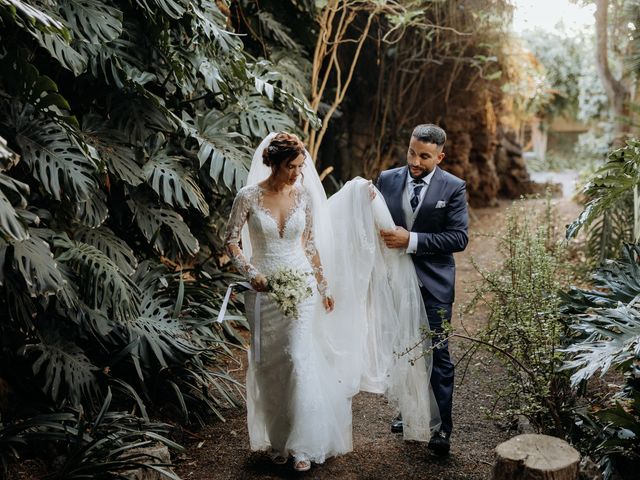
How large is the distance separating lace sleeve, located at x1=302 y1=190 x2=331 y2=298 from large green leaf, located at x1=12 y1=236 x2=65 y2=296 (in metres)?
1.34

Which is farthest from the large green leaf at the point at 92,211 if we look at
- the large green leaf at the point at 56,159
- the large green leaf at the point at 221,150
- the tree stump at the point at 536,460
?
the tree stump at the point at 536,460

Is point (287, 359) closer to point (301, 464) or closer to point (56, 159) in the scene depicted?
point (301, 464)

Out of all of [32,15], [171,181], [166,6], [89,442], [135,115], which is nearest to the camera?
[32,15]

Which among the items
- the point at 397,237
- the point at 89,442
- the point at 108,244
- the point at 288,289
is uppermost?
the point at 397,237

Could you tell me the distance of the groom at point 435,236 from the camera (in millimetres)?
3801

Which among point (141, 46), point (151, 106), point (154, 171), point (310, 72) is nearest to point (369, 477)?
point (154, 171)

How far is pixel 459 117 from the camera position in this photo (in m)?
11.3

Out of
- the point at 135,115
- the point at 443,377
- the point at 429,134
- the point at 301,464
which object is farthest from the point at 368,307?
the point at 135,115

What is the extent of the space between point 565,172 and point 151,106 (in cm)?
1740

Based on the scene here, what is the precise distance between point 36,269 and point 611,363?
2.96 m

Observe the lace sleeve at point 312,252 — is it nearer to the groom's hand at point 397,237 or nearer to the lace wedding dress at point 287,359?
the lace wedding dress at point 287,359

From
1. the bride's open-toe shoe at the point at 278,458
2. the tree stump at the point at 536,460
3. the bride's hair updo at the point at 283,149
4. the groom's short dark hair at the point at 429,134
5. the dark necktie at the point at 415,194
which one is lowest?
the bride's open-toe shoe at the point at 278,458

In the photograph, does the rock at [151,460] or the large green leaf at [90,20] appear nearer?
the rock at [151,460]

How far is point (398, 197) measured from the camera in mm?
3979
